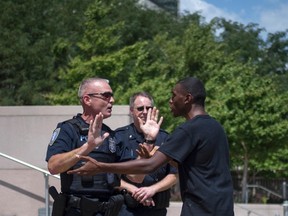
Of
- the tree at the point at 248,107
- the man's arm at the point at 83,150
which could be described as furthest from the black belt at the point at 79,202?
the tree at the point at 248,107

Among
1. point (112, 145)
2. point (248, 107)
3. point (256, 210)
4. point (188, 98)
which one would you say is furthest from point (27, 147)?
point (248, 107)

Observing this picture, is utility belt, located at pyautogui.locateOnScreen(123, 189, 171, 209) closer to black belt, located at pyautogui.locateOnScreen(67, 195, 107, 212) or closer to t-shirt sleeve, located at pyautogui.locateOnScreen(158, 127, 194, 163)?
black belt, located at pyautogui.locateOnScreen(67, 195, 107, 212)

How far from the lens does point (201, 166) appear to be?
4.61 metres

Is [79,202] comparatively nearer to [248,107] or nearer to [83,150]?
[83,150]

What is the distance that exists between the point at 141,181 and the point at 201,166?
1432 millimetres

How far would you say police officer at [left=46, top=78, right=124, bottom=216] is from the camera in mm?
5207

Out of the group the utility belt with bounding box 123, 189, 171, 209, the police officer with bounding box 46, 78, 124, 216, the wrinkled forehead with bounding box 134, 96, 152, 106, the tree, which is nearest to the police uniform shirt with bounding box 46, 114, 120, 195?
the police officer with bounding box 46, 78, 124, 216

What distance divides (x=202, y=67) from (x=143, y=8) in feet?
49.7

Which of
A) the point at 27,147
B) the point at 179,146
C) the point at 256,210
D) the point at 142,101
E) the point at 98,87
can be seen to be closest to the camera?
the point at 179,146

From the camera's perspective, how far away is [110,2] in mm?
27688

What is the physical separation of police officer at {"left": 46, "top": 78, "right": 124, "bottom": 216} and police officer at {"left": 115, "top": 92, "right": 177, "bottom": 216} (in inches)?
13.9

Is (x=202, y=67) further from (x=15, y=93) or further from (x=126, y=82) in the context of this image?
(x=15, y=93)

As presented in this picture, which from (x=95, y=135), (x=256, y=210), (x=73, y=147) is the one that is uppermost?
(x=95, y=135)

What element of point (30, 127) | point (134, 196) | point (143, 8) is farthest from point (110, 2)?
point (134, 196)
